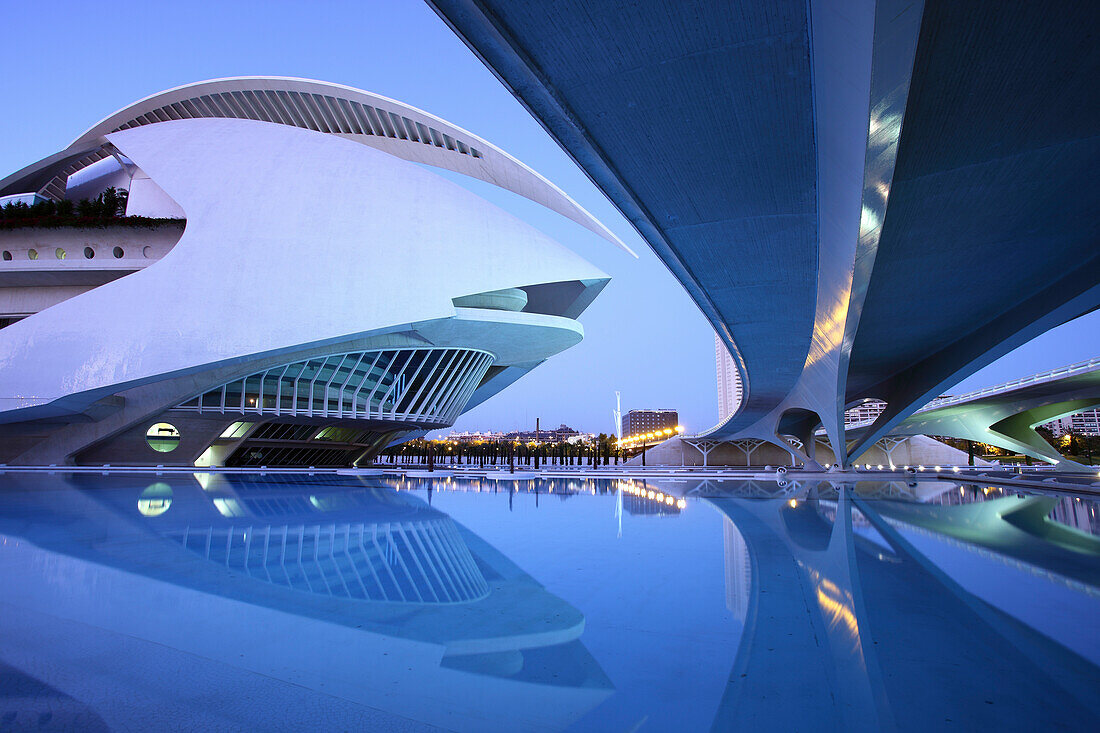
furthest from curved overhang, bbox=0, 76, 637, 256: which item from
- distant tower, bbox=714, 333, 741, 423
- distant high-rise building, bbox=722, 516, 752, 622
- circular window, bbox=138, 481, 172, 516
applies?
distant tower, bbox=714, 333, 741, 423

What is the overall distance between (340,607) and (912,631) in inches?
128

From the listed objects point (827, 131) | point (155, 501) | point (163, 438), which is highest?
point (827, 131)

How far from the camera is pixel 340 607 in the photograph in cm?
345

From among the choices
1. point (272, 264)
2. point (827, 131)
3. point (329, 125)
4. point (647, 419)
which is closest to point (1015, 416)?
point (827, 131)

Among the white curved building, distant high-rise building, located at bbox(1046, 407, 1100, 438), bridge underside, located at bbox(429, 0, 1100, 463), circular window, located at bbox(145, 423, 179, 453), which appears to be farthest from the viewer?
distant high-rise building, located at bbox(1046, 407, 1100, 438)

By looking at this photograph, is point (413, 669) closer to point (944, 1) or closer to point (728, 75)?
point (728, 75)

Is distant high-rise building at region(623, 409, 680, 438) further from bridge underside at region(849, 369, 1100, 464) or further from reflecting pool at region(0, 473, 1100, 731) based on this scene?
reflecting pool at region(0, 473, 1100, 731)

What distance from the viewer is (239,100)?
27.1 meters

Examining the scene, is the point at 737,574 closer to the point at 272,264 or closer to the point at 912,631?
the point at 912,631

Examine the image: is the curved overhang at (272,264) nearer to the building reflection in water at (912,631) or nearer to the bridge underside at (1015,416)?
the building reflection in water at (912,631)

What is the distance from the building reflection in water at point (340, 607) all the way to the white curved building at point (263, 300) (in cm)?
1343

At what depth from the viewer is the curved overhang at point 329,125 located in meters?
25.6

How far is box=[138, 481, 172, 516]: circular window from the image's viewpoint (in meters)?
8.40

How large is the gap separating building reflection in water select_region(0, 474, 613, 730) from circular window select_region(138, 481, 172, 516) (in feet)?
4.23
